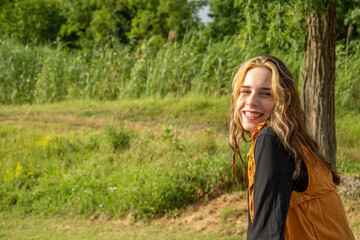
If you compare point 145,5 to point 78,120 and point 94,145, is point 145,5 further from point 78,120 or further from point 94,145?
point 94,145

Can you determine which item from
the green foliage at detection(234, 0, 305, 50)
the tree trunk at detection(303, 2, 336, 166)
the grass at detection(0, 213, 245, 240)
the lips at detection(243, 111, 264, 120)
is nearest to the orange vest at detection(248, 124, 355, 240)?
the lips at detection(243, 111, 264, 120)

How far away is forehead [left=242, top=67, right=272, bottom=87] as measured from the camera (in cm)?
211

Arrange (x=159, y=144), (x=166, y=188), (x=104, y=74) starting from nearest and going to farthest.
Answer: (x=166, y=188)
(x=159, y=144)
(x=104, y=74)

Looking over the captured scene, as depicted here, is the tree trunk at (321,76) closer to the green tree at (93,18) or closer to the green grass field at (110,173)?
the green grass field at (110,173)

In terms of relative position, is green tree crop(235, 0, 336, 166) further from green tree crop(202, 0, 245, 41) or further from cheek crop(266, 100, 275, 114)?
green tree crop(202, 0, 245, 41)

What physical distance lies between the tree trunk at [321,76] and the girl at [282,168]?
11.3 feet

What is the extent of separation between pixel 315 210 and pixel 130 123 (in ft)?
23.0

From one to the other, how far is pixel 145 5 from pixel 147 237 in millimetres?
21645

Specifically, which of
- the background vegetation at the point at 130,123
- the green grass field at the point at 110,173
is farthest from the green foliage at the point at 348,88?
the green grass field at the point at 110,173

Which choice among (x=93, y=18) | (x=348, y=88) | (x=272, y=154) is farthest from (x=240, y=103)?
(x=93, y=18)

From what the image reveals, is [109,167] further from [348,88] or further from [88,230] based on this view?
[348,88]

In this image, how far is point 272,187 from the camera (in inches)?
70.7

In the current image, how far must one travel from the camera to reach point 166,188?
5.61m

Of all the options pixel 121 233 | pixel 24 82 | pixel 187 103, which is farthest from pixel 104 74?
pixel 121 233
